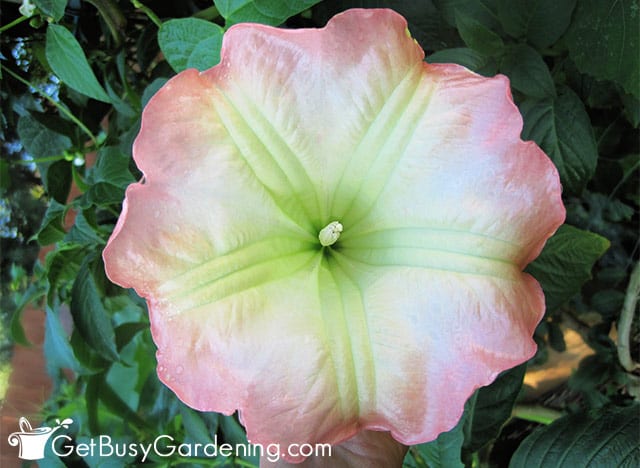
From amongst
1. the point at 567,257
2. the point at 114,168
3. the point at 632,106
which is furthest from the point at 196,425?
the point at 632,106

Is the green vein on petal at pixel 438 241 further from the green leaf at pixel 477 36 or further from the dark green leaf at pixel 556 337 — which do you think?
the dark green leaf at pixel 556 337

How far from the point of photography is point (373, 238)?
15.0 inches

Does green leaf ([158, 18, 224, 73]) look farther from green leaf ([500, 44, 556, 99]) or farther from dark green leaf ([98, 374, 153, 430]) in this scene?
dark green leaf ([98, 374, 153, 430])

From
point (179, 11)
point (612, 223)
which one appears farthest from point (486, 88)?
point (612, 223)

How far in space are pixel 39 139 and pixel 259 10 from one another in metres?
0.27

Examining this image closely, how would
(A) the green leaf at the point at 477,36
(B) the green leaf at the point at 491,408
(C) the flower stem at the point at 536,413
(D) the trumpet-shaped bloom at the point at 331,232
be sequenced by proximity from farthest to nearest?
(C) the flower stem at the point at 536,413, (B) the green leaf at the point at 491,408, (A) the green leaf at the point at 477,36, (D) the trumpet-shaped bloom at the point at 331,232

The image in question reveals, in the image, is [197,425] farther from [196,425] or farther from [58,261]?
[58,261]

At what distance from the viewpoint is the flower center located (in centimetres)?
36

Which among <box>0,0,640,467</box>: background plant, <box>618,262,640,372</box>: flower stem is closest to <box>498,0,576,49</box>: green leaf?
<box>0,0,640,467</box>: background plant

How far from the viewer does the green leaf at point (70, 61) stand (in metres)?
0.43

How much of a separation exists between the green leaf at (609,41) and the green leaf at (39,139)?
425 mm

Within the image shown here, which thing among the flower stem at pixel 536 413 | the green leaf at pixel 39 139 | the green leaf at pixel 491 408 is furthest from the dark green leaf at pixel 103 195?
the flower stem at pixel 536 413

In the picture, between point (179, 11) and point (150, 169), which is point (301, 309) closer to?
point (150, 169)

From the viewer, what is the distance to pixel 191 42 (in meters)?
0.40
